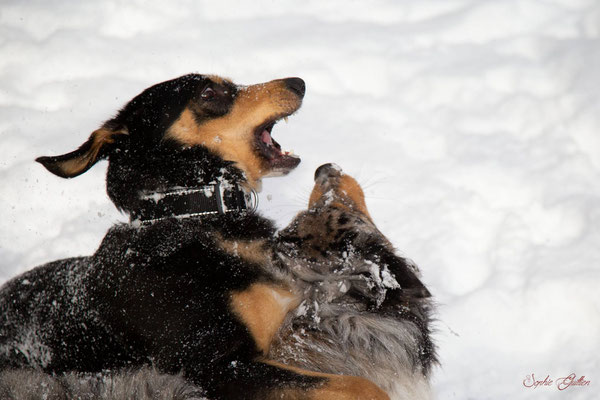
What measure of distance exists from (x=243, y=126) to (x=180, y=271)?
100 cm

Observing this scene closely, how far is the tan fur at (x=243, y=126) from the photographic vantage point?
12.5ft

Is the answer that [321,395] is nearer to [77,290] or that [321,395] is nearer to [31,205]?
[77,290]

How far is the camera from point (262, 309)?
11.1 feet

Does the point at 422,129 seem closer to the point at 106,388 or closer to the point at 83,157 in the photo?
the point at 83,157

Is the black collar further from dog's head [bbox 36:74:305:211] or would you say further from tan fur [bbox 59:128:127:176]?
tan fur [bbox 59:128:127:176]

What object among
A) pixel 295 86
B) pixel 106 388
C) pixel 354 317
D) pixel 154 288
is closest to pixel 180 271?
pixel 154 288

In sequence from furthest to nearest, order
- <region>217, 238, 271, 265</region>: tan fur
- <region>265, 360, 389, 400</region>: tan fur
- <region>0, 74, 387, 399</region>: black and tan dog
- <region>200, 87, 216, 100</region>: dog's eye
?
<region>200, 87, 216, 100</region>: dog's eye < <region>217, 238, 271, 265</region>: tan fur < <region>0, 74, 387, 399</region>: black and tan dog < <region>265, 360, 389, 400</region>: tan fur

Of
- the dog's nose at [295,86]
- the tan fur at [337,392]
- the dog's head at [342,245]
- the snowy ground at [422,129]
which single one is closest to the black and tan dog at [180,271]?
the tan fur at [337,392]

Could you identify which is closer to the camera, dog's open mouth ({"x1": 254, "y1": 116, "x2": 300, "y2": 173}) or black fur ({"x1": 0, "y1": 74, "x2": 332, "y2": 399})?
black fur ({"x1": 0, "y1": 74, "x2": 332, "y2": 399})

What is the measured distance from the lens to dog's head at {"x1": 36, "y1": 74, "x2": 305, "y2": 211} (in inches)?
144

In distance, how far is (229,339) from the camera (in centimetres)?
322

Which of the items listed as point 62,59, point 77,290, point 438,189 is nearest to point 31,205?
point 62,59

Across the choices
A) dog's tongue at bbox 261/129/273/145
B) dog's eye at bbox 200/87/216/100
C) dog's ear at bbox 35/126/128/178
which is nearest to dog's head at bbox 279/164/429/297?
dog's tongue at bbox 261/129/273/145

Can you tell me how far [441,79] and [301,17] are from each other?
5.37 feet
